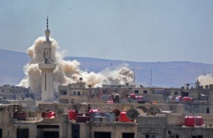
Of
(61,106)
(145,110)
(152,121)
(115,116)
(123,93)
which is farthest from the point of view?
(123,93)

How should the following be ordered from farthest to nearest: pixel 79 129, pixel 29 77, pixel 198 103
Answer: pixel 29 77 < pixel 198 103 < pixel 79 129

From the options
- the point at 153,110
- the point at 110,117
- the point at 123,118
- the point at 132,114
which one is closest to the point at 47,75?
the point at 153,110

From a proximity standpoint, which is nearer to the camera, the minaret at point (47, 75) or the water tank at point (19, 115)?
the water tank at point (19, 115)

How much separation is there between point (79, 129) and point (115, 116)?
16.6ft

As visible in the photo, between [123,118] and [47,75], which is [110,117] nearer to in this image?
[123,118]

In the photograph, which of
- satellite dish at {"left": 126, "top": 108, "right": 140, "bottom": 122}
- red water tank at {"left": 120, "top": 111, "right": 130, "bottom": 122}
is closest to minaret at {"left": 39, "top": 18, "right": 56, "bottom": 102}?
satellite dish at {"left": 126, "top": 108, "right": 140, "bottom": 122}

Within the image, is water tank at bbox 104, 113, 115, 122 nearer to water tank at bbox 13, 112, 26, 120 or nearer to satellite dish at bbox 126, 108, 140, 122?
satellite dish at bbox 126, 108, 140, 122

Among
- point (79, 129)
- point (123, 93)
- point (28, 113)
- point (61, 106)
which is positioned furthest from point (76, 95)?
point (79, 129)

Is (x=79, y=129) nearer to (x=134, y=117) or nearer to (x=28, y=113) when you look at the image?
(x=134, y=117)

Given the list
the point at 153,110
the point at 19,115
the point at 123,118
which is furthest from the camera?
the point at 153,110

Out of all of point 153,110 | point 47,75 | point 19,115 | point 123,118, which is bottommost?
point 123,118

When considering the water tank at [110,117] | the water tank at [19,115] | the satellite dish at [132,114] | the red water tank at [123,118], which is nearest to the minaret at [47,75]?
the water tank at [19,115]

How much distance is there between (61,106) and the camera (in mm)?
60844

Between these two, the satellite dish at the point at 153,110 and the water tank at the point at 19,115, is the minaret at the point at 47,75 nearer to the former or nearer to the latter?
the satellite dish at the point at 153,110
